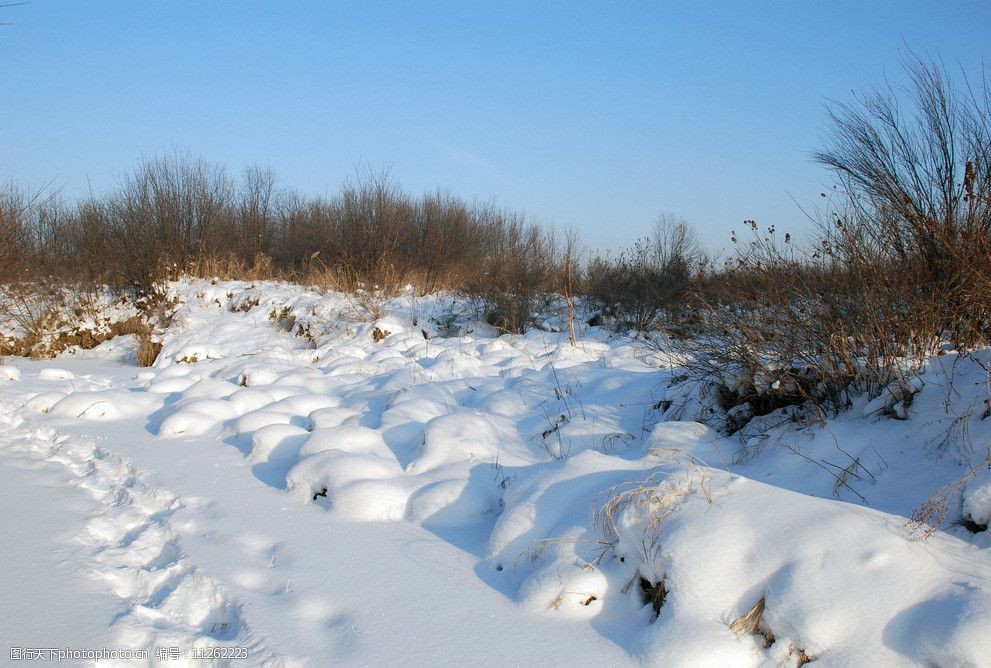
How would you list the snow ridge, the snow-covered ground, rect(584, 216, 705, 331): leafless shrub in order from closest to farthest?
1. the snow-covered ground
2. the snow ridge
3. rect(584, 216, 705, 331): leafless shrub

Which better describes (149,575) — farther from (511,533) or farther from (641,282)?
(641,282)

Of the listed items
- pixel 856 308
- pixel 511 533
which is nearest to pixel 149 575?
pixel 511 533

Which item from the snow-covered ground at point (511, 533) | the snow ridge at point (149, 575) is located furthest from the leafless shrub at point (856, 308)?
the snow ridge at point (149, 575)

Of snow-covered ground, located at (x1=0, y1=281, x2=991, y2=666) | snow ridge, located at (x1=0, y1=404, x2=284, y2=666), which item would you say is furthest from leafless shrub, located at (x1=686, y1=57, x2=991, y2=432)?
snow ridge, located at (x1=0, y1=404, x2=284, y2=666)

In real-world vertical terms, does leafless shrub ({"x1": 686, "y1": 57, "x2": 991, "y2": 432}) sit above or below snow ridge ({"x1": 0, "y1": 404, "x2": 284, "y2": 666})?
above

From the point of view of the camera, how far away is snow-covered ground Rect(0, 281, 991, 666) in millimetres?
2379

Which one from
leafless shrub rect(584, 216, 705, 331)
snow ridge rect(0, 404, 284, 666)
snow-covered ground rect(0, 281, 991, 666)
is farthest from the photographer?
leafless shrub rect(584, 216, 705, 331)

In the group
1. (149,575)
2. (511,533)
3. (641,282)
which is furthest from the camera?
(641,282)

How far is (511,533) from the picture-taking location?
3.16 meters

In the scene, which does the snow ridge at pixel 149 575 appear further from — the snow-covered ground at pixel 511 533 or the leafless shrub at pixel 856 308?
the leafless shrub at pixel 856 308

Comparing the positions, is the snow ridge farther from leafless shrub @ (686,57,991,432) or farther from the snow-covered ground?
leafless shrub @ (686,57,991,432)

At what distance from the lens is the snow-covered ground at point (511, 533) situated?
2.38 metres

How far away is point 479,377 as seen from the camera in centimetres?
677

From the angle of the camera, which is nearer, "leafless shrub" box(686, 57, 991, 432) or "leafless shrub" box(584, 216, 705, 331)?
"leafless shrub" box(686, 57, 991, 432)
